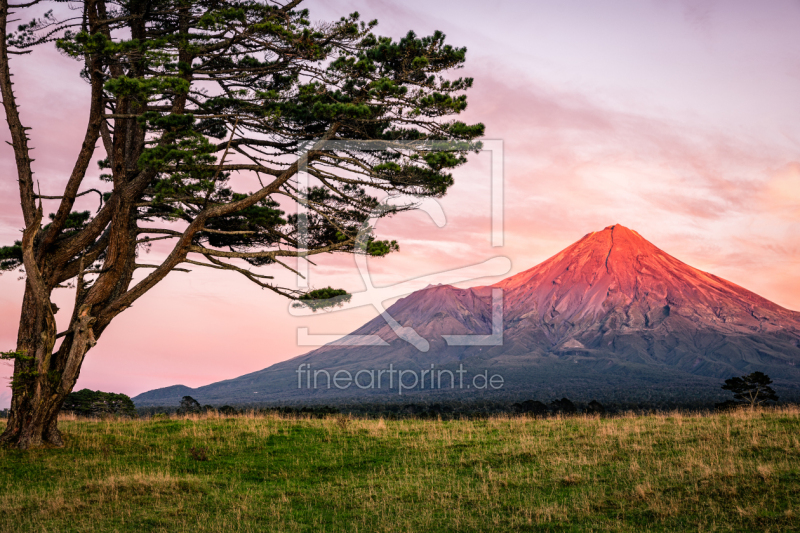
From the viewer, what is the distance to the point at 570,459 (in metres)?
13.5

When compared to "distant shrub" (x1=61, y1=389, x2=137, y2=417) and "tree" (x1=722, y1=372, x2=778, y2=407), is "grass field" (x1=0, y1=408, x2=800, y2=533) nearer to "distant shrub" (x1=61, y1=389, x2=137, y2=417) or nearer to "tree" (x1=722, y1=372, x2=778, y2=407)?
"distant shrub" (x1=61, y1=389, x2=137, y2=417)

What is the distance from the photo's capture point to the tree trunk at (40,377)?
1466 cm

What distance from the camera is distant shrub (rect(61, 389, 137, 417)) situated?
35.7m

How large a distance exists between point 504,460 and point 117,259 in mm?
11069

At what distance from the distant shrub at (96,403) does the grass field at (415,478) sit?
64.4 ft

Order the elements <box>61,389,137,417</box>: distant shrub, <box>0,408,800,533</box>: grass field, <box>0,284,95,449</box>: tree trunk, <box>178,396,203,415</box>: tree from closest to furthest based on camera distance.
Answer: <box>0,408,800,533</box>: grass field → <box>0,284,95,449</box>: tree trunk → <box>178,396,203,415</box>: tree → <box>61,389,137,417</box>: distant shrub

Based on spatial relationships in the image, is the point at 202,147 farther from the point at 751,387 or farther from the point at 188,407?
the point at 751,387

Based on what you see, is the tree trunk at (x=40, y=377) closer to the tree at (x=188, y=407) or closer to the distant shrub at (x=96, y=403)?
the tree at (x=188, y=407)

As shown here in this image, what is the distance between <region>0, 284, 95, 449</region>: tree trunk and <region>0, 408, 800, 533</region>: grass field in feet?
2.22

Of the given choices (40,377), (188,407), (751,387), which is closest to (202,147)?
(40,377)

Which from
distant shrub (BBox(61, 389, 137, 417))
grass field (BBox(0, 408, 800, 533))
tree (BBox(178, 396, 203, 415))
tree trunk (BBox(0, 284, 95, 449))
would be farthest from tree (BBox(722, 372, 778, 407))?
tree trunk (BBox(0, 284, 95, 449))

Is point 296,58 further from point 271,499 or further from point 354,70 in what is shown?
point 271,499

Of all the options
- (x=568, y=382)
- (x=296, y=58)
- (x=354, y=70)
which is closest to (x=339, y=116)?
(x=354, y=70)

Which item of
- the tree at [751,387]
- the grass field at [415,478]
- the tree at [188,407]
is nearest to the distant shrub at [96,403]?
the tree at [188,407]
